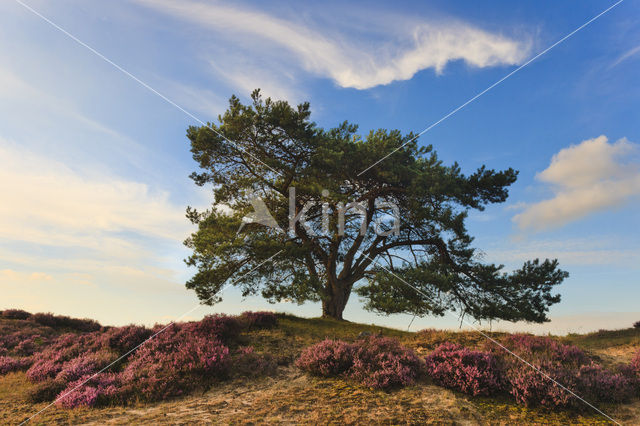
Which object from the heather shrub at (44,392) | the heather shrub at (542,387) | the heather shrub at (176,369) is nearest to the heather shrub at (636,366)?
the heather shrub at (542,387)

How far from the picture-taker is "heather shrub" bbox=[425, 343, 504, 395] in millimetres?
6883

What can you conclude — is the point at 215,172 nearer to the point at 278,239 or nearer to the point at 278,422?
the point at 278,239

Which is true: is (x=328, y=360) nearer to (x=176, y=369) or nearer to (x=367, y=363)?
(x=367, y=363)

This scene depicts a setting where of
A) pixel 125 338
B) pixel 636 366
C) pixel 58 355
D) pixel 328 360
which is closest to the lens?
pixel 636 366

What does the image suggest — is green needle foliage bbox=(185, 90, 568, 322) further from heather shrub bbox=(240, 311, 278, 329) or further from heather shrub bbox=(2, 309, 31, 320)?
heather shrub bbox=(2, 309, 31, 320)

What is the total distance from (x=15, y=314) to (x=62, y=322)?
8.86 feet

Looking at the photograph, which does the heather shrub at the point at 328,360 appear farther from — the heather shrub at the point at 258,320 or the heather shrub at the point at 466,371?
the heather shrub at the point at 258,320

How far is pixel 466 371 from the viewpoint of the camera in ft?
23.3

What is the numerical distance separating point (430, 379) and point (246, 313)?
8426 mm

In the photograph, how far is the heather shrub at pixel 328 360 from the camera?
8047 mm

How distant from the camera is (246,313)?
14328mm

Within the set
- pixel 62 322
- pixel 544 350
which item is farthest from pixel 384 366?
pixel 62 322

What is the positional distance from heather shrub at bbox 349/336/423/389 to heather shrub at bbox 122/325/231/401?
3.10 meters

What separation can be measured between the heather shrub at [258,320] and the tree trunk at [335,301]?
564cm
